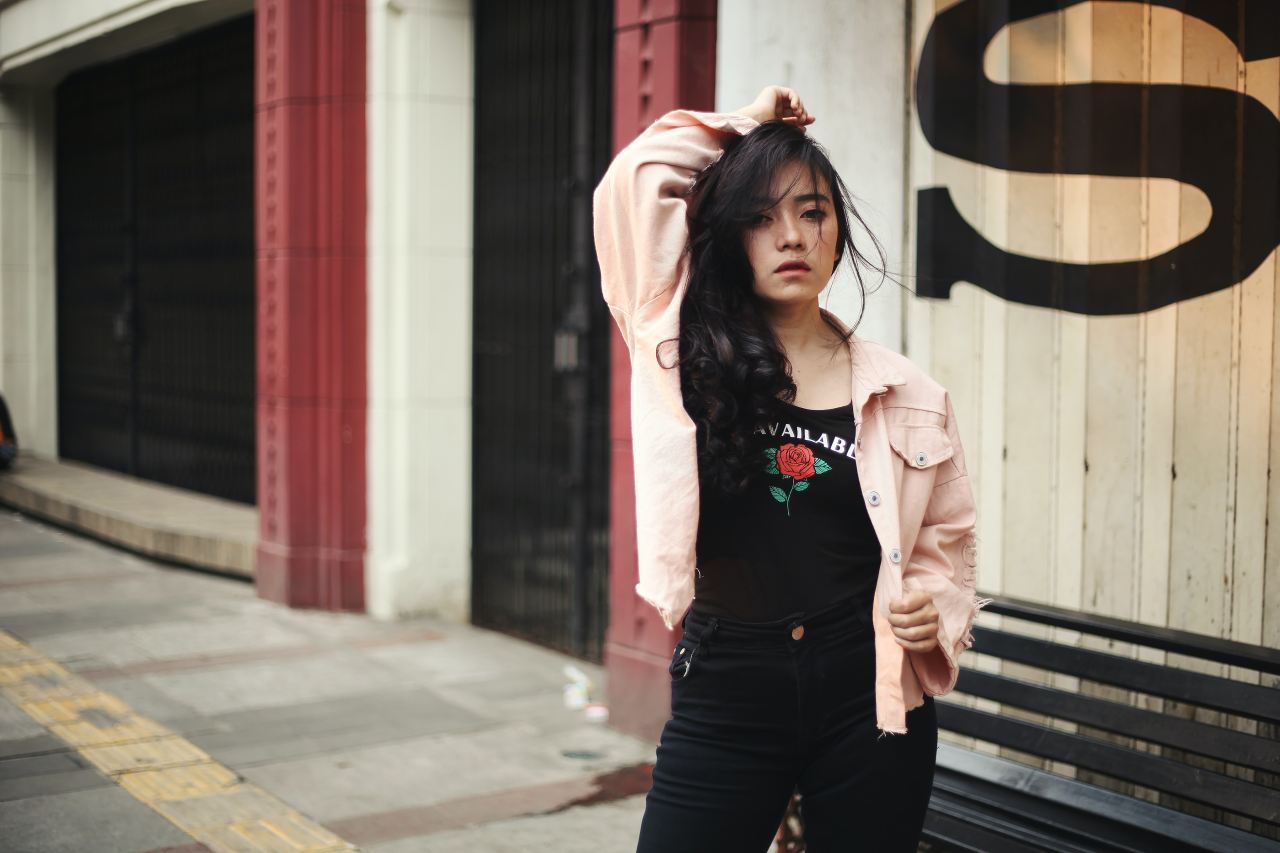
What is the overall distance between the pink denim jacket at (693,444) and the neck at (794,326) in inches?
3.2

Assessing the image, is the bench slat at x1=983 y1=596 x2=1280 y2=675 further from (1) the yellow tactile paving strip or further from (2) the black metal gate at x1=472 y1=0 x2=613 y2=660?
(2) the black metal gate at x1=472 y1=0 x2=613 y2=660

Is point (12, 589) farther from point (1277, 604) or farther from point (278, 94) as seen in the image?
point (1277, 604)

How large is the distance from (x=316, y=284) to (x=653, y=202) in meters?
5.90

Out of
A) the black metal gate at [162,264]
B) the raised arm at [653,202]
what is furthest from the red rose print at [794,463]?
the black metal gate at [162,264]

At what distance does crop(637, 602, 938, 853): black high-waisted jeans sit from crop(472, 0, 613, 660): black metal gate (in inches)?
175

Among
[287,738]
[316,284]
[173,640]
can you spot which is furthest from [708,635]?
[316,284]

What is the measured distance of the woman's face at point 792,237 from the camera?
2637 millimetres

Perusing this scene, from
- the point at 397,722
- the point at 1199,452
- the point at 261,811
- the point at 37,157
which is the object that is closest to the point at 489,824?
the point at 261,811

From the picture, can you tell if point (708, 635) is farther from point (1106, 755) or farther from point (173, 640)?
point (173, 640)

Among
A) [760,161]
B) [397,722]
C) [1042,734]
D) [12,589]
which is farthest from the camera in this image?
[12,589]

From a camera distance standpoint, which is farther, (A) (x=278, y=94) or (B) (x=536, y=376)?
(A) (x=278, y=94)

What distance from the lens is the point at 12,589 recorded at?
8.95m

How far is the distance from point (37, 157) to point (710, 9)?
37.2 ft

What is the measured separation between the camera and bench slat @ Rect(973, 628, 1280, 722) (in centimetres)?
341
